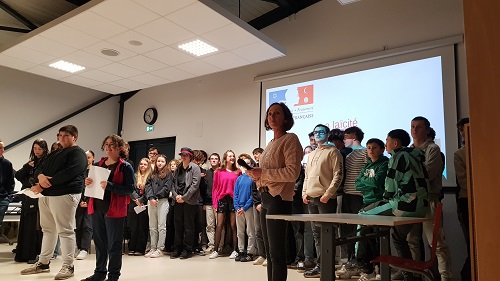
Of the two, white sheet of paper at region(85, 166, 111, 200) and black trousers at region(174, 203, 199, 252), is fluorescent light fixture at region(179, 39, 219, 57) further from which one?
white sheet of paper at region(85, 166, 111, 200)

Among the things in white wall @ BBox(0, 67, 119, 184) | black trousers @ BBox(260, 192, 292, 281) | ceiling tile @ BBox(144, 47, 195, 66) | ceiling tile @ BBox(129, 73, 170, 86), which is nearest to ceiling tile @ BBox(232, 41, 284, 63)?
ceiling tile @ BBox(144, 47, 195, 66)

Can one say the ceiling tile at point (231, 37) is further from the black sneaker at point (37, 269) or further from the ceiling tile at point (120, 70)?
the black sneaker at point (37, 269)

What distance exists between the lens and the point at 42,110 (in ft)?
25.0

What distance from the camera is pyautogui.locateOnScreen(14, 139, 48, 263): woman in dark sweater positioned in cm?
439

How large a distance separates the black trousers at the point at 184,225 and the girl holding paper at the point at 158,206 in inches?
7.1

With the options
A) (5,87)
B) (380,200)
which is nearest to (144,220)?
(380,200)

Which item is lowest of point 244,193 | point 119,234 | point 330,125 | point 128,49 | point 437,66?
point 119,234

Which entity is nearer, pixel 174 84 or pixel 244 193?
pixel 244 193

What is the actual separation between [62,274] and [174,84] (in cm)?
521

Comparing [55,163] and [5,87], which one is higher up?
[5,87]

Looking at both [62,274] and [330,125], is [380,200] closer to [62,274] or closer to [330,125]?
[330,125]

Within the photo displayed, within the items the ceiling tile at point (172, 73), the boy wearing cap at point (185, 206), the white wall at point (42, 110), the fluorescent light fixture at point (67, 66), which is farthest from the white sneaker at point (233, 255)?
the white wall at point (42, 110)

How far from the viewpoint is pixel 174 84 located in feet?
26.3

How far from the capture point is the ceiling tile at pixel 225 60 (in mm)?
5637
